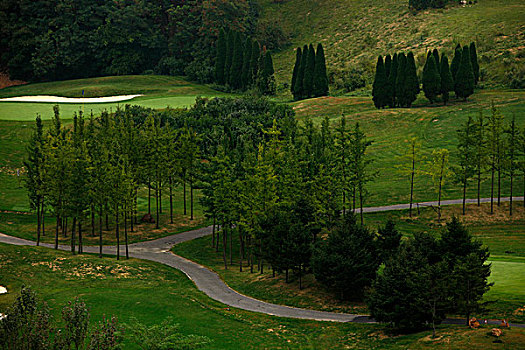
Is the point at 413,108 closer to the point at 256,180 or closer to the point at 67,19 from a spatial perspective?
the point at 256,180

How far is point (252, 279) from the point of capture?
179 ft

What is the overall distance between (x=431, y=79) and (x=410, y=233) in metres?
48.3

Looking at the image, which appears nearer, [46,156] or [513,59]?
[46,156]

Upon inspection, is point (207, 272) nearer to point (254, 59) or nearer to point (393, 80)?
point (393, 80)

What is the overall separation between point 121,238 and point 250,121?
36.9 metres

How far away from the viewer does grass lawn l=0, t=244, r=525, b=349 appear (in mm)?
34769

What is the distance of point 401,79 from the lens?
10194 cm

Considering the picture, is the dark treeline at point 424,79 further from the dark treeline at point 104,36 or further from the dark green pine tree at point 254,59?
the dark treeline at point 104,36

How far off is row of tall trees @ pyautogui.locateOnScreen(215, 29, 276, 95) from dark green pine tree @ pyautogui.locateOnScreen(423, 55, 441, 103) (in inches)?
1431

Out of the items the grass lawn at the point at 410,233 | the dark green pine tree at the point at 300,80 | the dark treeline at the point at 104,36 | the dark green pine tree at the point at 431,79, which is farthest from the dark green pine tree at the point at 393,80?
the dark treeline at the point at 104,36

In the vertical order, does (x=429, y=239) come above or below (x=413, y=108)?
below

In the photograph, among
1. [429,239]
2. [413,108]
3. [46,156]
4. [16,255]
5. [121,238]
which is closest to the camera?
[429,239]

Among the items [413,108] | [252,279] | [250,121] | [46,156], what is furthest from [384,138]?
[46,156]

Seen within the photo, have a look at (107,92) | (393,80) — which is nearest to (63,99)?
(107,92)
